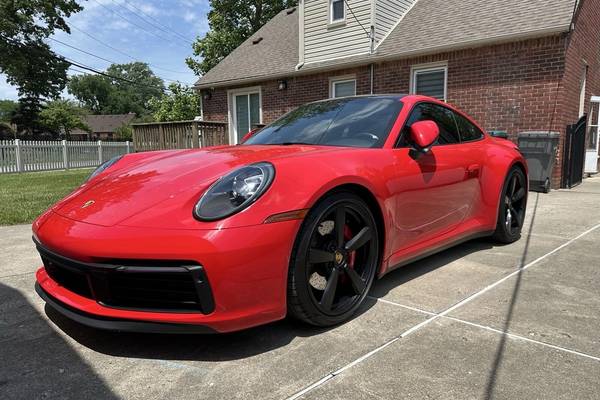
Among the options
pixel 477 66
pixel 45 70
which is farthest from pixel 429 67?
pixel 45 70

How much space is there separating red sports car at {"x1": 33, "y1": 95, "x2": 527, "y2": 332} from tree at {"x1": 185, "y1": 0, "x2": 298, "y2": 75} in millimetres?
20985

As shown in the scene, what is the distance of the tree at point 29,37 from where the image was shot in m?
26.4

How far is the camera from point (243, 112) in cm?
1409

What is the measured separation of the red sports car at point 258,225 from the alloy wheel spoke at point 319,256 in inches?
0.4

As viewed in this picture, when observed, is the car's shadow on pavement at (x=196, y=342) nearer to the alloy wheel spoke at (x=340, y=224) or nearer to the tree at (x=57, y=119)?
the alloy wheel spoke at (x=340, y=224)

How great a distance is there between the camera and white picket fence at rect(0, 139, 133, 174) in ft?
51.9

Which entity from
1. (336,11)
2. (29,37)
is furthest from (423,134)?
(29,37)

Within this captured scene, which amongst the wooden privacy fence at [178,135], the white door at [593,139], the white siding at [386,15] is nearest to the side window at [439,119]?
the wooden privacy fence at [178,135]

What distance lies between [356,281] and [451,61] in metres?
8.21

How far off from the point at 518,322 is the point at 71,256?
2.32 metres

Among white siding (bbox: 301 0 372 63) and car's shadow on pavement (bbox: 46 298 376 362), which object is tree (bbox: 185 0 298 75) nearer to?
white siding (bbox: 301 0 372 63)

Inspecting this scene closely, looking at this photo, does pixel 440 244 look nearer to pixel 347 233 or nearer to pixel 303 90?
pixel 347 233

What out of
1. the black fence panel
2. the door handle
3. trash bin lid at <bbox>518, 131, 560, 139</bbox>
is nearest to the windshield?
the door handle

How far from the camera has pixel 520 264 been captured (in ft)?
11.6
